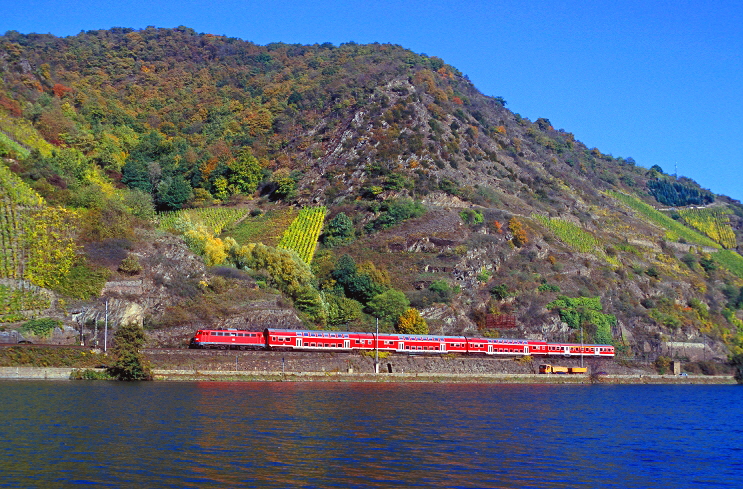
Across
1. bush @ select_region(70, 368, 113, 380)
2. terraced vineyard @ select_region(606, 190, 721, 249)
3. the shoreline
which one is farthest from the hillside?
bush @ select_region(70, 368, 113, 380)

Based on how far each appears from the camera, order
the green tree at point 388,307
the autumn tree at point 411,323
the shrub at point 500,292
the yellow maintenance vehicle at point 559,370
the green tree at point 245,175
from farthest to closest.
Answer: the green tree at point 245,175
the shrub at point 500,292
the green tree at point 388,307
the yellow maintenance vehicle at point 559,370
the autumn tree at point 411,323

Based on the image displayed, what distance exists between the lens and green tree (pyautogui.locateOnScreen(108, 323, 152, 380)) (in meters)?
52.8

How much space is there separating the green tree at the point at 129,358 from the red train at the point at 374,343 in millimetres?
7327

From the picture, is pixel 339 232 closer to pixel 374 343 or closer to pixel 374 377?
pixel 374 343

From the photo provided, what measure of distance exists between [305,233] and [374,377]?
31542mm

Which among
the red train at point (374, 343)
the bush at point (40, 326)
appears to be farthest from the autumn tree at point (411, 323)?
the bush at point (40, 326)

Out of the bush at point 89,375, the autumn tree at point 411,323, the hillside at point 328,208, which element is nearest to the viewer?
the bush at point 89,375

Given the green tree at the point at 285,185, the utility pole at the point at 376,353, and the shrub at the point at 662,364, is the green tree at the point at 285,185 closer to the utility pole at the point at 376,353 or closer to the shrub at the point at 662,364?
the utility pole at the point at 376,353

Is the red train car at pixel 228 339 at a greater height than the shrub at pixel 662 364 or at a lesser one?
greater

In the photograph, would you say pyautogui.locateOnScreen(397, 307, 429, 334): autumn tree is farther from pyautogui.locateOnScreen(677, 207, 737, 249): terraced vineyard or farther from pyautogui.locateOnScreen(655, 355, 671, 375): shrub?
pyautogui.locateOnScreen(677, 207, 737, 249): terraced vineyard

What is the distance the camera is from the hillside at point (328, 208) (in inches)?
2751

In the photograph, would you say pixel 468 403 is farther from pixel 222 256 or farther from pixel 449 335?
pixel 222 256

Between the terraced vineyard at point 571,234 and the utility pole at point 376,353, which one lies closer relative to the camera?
the utility pole at point 376,353

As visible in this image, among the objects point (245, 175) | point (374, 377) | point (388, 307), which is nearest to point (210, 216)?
point (245, 175)
